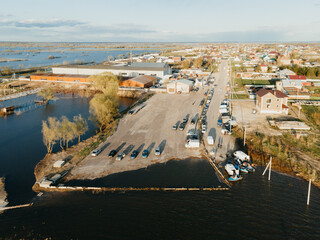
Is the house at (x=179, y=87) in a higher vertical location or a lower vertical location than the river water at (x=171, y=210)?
higher

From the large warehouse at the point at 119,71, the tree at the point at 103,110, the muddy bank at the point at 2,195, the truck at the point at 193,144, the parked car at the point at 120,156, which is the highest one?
the large warehouse at the point at 119,71

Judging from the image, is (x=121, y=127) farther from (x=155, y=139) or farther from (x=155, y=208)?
(x=155, y=208)

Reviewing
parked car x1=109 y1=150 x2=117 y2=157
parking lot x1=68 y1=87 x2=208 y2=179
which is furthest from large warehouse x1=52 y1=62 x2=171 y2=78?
parked car x1=109 y1=150 x2=117 y2=157

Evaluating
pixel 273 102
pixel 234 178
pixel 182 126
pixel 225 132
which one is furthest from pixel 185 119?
pixel 234 178

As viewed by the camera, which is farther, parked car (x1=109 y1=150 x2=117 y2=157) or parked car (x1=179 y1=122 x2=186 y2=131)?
parked car (x1=179 y1=122 x2=186 y2=131)

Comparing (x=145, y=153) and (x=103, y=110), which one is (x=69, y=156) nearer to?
(x=145, y=153)

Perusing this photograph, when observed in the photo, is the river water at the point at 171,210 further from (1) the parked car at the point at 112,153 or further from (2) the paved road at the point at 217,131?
(1) the parked car at the point at 112,153

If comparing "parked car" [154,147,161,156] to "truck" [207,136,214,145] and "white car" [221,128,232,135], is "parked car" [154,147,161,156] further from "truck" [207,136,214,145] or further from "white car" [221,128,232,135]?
"white car" [221,128,232,135]

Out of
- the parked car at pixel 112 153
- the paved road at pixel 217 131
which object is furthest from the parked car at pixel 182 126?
the parked car at pixel 112 153
